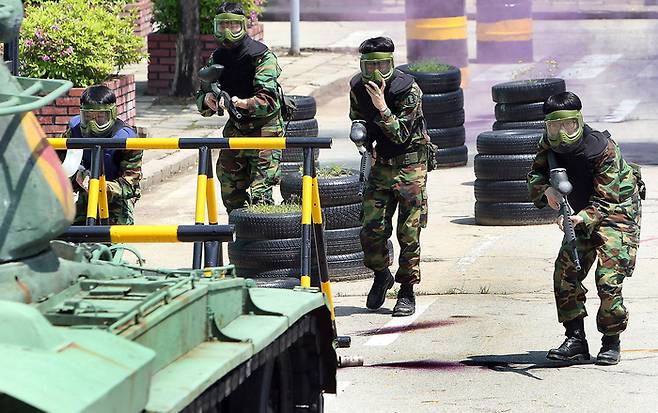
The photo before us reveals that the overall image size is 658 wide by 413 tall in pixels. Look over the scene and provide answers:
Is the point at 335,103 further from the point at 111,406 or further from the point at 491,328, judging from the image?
the point at 111,406

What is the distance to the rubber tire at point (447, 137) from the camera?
58.4 feet

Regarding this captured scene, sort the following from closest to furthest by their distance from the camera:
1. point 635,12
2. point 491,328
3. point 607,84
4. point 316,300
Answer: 1. point 316,300
2. point 491,328
3. point 607,84
4. point 635,12

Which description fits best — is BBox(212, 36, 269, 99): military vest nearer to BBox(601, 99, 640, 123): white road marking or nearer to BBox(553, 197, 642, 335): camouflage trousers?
BBox(553, 197, 642, 335): camouflage trousers

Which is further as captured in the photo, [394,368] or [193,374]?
[394,368]

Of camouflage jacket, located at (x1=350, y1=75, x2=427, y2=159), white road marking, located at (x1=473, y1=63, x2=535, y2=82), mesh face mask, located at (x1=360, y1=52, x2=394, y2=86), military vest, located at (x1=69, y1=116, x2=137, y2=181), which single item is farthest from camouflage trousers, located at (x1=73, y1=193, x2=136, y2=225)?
white road marking, located at (x1=473, y1=63, x2=535, y2=82)

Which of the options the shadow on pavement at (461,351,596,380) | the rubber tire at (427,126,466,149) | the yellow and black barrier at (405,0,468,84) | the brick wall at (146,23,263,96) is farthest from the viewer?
the yellow and black barrier at (405,0,468,84)

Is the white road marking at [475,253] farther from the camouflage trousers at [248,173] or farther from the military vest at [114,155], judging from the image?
the military vest at [114,155]

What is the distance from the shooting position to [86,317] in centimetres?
541

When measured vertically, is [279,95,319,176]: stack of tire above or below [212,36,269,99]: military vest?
below

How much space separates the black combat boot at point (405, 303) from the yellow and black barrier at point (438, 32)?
14.4 m

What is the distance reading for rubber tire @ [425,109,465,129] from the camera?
17.9 metres

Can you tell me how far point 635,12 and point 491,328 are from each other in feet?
82.5

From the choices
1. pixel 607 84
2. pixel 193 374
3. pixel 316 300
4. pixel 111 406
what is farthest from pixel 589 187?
pixel 607 84

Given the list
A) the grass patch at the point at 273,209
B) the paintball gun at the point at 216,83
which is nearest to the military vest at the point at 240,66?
the paintball gun at the point at 216,83
